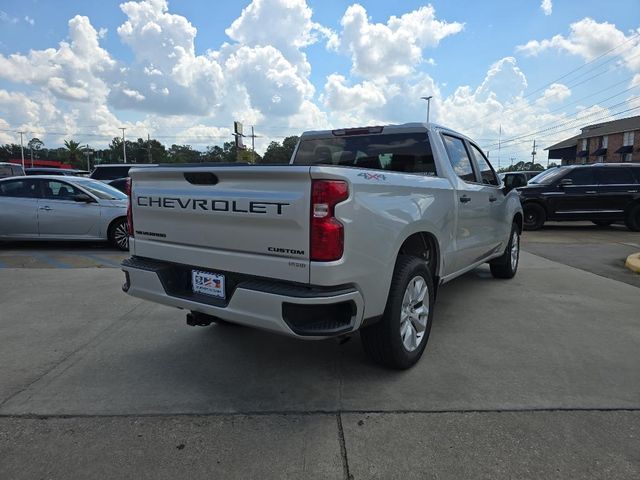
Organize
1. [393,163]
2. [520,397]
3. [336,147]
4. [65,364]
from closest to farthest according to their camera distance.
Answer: [520,397] → [65,364] → [393,163] → [336,147]

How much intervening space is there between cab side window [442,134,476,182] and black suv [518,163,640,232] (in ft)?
28.4

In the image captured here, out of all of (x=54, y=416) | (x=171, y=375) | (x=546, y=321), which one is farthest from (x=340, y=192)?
(x=546, y=321)

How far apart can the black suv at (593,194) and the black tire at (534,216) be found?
115 mm

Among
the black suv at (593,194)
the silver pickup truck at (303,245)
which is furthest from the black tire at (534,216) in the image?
the silver pickup truck at (303,245)

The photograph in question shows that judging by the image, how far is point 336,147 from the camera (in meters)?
4.72

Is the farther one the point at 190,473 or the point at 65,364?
the point at 65,364

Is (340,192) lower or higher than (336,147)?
lower

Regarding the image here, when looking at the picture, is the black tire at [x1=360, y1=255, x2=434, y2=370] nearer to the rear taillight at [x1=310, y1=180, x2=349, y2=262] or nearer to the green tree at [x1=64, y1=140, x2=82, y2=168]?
the rear taillight at [x1=310, y1=180, x2=349, y2=262]

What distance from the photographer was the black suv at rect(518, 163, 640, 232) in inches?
492

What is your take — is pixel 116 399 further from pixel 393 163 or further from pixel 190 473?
pixel 393 163

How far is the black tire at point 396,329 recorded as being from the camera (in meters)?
3.13

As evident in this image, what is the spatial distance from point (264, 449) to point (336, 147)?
122 inches

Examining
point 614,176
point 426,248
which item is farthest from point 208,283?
point 614,176

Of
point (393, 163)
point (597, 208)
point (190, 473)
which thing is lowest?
point (190, 473)
